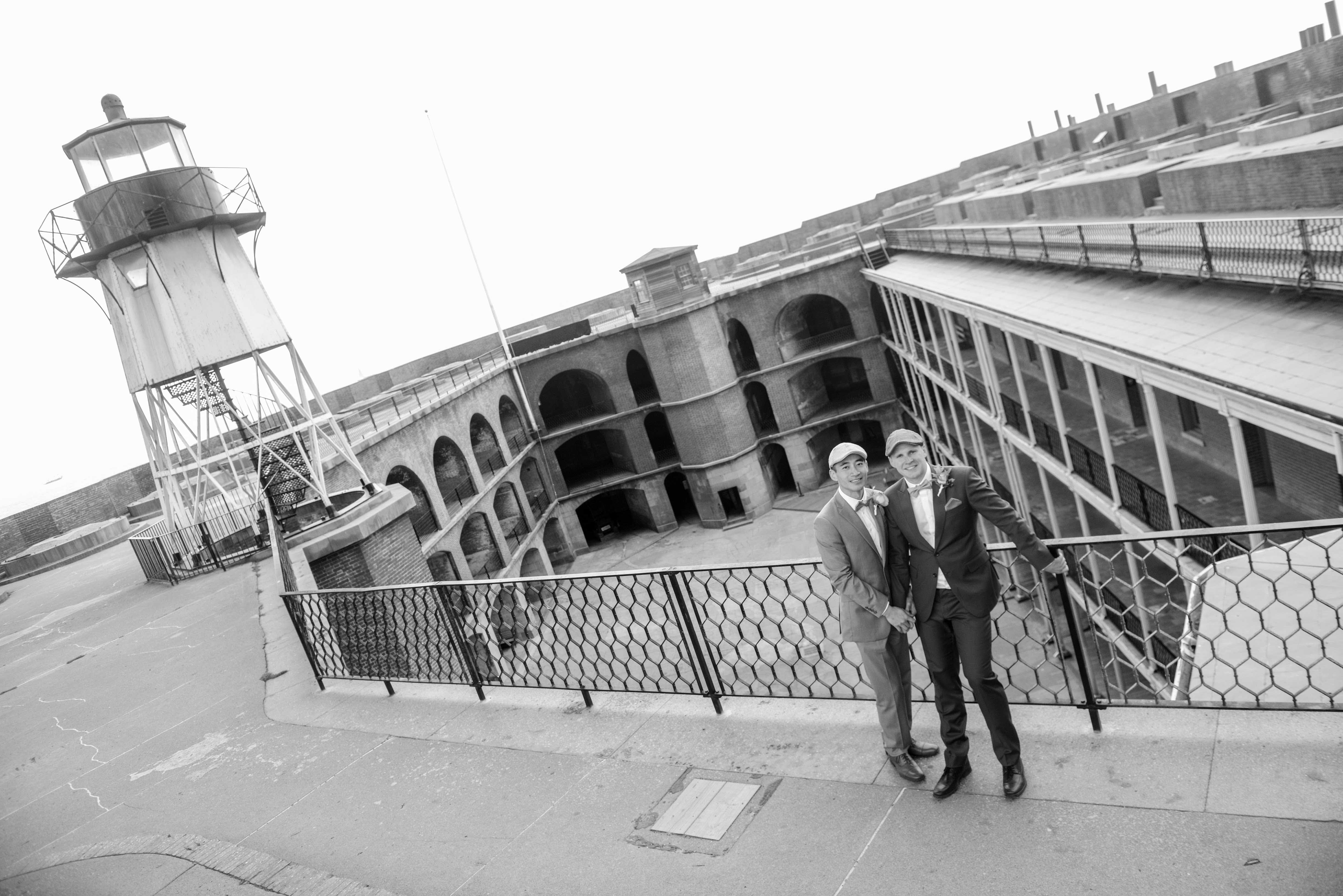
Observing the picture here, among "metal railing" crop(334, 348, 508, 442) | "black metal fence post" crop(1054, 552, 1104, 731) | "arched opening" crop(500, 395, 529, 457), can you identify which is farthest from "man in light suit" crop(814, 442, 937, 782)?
"arched opening" crop(500, 395, 529, 457)

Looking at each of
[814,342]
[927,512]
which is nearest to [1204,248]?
[927,512]

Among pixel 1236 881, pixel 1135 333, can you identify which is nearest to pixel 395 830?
pixel 1236 881

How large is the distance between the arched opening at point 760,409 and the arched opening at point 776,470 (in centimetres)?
68

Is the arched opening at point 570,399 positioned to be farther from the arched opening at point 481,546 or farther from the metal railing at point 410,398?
the arched opening at point 481,546

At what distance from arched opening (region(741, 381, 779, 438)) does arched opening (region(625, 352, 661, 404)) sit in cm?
314

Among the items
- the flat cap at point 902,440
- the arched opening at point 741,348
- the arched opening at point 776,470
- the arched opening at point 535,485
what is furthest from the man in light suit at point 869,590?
the arched opening at point 741,348

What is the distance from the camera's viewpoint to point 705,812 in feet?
13.1

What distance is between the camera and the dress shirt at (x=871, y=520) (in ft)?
12.0

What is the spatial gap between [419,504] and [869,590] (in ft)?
59.7

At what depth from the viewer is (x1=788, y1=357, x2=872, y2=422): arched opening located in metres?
30.4

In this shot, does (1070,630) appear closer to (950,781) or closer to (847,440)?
(950,781)

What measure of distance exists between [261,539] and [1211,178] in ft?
50.6

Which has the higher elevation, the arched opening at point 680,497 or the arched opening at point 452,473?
the arched opening at point 452,473

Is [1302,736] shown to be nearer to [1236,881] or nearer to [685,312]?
[1236,881]
